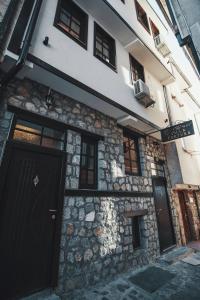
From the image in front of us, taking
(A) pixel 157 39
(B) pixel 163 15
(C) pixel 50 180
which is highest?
(B) pixel 163 15

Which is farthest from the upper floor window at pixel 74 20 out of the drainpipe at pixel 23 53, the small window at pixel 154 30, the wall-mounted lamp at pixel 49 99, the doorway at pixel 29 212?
the small window at pixel 154 30

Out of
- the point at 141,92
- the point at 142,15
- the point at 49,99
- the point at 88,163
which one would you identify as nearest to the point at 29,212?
the point at 88,163

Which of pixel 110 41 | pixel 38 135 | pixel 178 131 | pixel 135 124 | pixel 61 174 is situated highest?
pixel 110 41

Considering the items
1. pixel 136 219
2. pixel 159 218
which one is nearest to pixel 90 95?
pixel 136 219

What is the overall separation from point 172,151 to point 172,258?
478cm

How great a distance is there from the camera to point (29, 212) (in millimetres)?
3309

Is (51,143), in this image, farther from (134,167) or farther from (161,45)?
(161,45)

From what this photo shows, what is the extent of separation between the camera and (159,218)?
21.6ft

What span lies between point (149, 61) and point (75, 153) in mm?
6414


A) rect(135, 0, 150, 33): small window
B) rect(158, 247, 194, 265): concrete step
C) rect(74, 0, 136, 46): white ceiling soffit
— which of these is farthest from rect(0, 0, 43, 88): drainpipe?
rect(135, 0, 150, 33): small window

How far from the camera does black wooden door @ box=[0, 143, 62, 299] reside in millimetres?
2945

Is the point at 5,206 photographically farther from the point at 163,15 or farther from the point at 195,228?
the point at 163,15

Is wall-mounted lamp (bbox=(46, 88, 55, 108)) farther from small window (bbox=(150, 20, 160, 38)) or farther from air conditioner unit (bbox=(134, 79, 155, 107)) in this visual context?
small window (bbox=(150, 20, 160, 38))

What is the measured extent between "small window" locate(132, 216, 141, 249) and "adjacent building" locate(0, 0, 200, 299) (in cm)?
3
